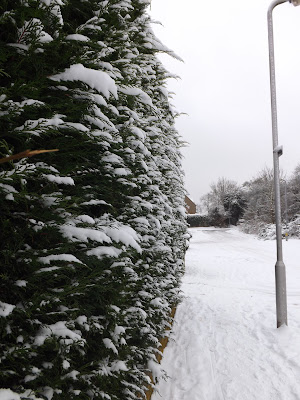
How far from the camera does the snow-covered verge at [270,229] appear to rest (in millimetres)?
26413

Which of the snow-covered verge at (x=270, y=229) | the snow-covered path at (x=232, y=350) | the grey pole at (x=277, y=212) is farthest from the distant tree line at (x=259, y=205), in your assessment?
the grey pole at (x=277, y=212)

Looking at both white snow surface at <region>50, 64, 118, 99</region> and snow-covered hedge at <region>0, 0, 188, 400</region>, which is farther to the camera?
white snow surface at <region>50, 64, 118, 99</region>

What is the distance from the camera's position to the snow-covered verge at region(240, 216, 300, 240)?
2641 cm

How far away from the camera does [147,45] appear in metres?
2.94

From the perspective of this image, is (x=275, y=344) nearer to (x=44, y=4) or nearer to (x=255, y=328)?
(x=255, y=328)

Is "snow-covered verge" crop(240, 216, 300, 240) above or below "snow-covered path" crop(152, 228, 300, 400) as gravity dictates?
above

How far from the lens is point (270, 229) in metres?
28.7

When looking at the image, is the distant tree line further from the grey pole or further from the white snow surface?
the white snow surface

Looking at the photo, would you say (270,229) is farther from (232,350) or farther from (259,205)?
(232,350)

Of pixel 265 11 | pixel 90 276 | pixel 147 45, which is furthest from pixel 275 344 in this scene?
pixel 265 11

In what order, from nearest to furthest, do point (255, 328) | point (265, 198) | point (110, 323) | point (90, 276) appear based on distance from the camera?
point (90, 276)
point (110, 323)
point (255, 328)
point (265, 198)

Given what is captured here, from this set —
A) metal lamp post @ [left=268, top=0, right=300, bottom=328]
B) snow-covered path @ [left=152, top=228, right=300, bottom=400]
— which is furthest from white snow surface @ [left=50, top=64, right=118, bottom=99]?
metal lamp post @ [left=268, top=0, right=300, bottom=328]

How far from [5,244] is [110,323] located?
2.94 feet

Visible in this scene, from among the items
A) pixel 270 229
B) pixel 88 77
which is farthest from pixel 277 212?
pixel 270 229
